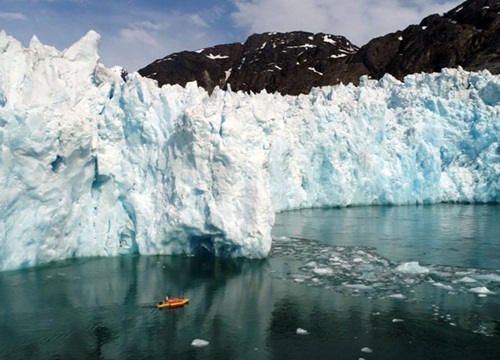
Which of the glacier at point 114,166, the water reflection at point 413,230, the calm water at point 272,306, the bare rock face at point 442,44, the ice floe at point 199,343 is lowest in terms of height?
the ice floe at point 199,343

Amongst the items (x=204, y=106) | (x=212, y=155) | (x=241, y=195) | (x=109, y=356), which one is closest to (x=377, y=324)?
(x=109, y=356)

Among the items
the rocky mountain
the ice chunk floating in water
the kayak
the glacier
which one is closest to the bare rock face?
the rocky mountain

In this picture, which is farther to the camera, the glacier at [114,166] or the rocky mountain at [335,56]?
the rocky mountain at [335,56]

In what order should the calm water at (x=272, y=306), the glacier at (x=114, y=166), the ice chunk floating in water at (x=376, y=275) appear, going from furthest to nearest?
1. the glacier at (x=114, y=166)
2. the ice chunk floating in water at (x=376, y=275)
3. the calm water at (x=272, y=306)

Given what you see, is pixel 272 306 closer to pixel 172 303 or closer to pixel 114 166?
pixel 172 303

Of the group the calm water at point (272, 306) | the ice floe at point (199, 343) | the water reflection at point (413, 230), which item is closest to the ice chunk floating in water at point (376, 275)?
the calm water at point (272, 306)

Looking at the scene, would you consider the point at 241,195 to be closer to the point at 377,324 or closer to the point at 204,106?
the point at 204,106

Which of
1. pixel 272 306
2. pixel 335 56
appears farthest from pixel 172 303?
pixel 335 56

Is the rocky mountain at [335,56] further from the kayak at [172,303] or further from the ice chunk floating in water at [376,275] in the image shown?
the kayak at [172,303]

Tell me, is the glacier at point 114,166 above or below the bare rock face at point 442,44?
below
